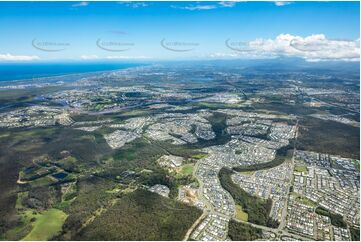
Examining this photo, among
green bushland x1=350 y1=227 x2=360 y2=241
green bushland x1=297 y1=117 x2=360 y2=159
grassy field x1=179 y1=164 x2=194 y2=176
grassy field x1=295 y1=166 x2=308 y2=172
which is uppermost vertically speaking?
grassy field x1=179 y1=164 x2=194 y2=176

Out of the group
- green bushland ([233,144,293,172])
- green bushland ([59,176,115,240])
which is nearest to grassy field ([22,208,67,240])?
green bushland ([59,176,115,240])

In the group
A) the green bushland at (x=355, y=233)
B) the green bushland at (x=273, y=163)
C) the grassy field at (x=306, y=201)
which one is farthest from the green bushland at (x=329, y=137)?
the green bushland at (x=355, y=233)

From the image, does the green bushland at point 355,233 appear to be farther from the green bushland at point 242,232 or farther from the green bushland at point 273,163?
the green bushland at point 273,163

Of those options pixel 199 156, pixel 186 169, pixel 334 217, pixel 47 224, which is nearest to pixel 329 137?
pixel 199 156

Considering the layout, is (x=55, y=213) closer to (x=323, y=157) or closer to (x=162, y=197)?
(x=162, y=197)

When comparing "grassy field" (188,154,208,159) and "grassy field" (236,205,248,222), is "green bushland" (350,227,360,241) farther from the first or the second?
"grassy field" (188,154,208,159)
